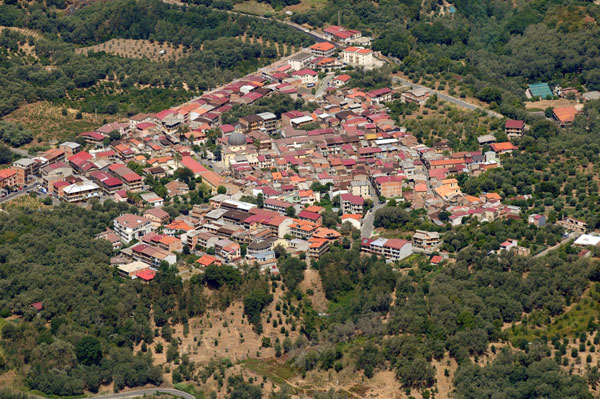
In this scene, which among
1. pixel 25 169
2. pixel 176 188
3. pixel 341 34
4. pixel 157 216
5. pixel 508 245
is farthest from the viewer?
pixel 341 34

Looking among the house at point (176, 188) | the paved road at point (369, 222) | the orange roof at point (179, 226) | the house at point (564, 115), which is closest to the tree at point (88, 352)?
the orange roof at point (179, 226)

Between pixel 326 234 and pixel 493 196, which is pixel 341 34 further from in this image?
pixel 326 234

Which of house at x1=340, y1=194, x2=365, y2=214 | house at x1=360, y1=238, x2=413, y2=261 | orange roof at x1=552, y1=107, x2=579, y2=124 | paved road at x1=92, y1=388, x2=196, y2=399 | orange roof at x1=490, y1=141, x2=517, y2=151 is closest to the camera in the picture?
paved road at x1=92, y1=388, x2=196, y2=399

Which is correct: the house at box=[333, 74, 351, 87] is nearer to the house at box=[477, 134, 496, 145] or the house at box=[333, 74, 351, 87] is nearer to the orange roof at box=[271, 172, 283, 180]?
the house at box=[477, 134, 496, 145]

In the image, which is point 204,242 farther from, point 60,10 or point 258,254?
point 60,10

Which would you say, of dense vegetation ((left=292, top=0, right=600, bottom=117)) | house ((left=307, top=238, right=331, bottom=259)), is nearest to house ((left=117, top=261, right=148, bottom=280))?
house ((left=307, top=238, right=331, bottom=259))

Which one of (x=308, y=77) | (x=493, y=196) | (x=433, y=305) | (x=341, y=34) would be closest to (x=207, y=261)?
(x=433, y=305)

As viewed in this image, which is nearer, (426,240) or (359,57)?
(426,240)

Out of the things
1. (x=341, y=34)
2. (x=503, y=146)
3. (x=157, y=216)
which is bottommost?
(x=341, y=34)
